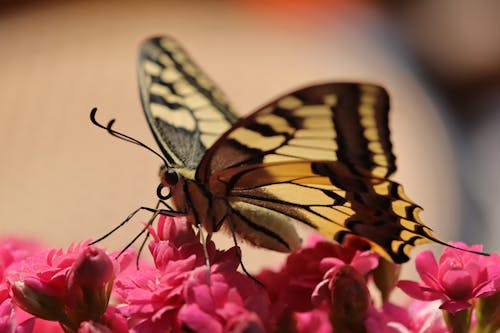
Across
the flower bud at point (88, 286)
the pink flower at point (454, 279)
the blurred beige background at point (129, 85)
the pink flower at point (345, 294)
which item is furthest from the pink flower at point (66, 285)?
the blurred beige background at point (129, 85)

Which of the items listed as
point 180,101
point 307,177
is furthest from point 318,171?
point 180,101

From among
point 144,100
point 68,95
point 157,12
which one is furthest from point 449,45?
Answer: point 144,100

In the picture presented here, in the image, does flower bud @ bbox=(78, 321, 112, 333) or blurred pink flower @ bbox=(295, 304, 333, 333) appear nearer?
flower bud @ bbox=(78, 321, 112, 333)

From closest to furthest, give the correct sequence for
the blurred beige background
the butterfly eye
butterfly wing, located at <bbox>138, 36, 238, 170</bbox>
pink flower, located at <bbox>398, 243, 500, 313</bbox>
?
1. pink flower, located at <bbox>398, 243, 500, 313</bbox>
2. the butterfly eye
3. butterfly wing, located at <bbox>138, 36, 238, 170</bbox>
4. the blurred beige background

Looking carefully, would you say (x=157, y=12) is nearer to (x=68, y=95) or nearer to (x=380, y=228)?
(x=68, y=95)

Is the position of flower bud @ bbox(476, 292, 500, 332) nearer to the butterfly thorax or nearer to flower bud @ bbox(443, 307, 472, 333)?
flower bud @ bbox(443, 307, 472, 333)

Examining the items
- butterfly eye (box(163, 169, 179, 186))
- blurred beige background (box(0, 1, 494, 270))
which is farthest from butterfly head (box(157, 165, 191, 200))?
blurred beige background (box(0, 1, 494, 270))

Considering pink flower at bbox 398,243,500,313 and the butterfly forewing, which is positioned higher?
the butterfly forewing

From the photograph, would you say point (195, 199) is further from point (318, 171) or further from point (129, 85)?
point (129, 85)
